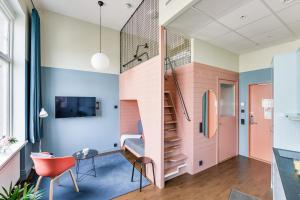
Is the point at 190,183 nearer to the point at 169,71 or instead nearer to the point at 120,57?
the point at 169,71

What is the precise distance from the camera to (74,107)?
3922 millimetres

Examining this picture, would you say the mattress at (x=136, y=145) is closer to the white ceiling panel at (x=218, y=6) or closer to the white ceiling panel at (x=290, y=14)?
the white ceiling panel at (x=218, y=6)

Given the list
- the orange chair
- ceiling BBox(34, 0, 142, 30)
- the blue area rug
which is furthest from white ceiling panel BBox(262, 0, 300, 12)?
the orange chair

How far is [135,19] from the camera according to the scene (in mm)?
3859

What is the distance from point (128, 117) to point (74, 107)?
1.69m

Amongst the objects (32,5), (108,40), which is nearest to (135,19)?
(108,40)

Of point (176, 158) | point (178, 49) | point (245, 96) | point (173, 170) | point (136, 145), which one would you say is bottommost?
point (173, 170)

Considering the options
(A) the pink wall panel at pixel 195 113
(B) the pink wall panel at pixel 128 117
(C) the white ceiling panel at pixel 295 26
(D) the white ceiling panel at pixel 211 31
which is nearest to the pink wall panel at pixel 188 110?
(A) the pink wall panel at pixel 195 113

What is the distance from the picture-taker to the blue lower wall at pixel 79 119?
12.2 ft

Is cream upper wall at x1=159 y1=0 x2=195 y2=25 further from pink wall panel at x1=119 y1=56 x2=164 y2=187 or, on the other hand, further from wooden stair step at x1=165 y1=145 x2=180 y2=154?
wooden stair step at x1=165 y1=145 x2=180 y2=154

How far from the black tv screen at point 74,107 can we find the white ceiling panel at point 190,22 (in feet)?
9.60

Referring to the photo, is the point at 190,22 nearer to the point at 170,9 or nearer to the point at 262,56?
the point at 170,9

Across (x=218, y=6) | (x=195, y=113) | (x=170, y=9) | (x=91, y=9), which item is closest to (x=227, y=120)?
(x=195, y=113)

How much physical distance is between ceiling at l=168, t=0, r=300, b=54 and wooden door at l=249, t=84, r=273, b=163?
1234 mm
